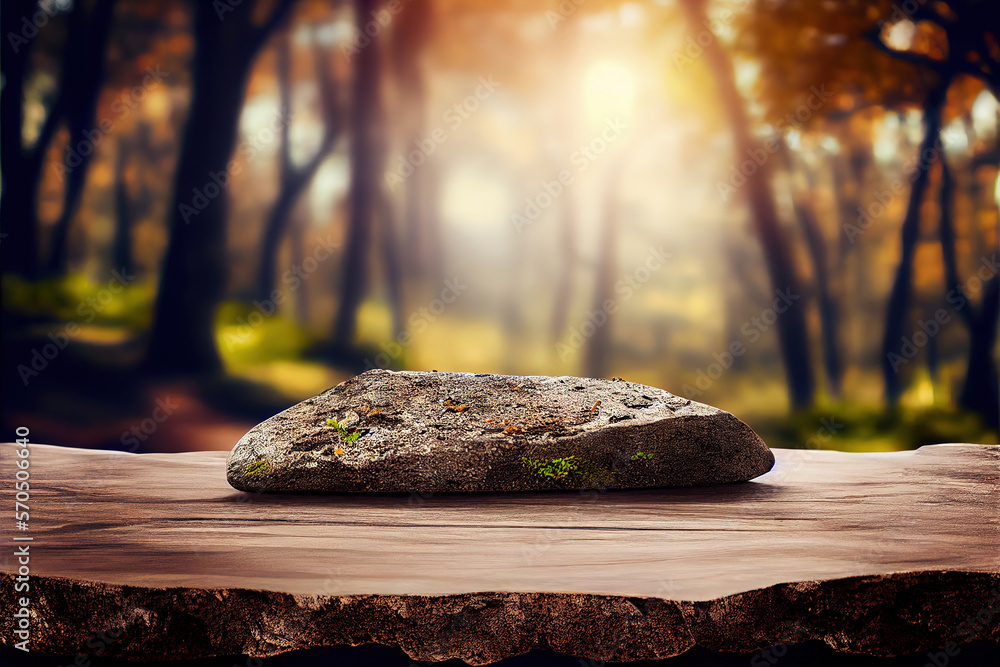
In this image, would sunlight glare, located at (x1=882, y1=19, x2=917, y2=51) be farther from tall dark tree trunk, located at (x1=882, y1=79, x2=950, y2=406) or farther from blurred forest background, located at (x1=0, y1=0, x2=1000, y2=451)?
tall dark tree trunk, located at (x1=882, y1=79, x2=950, y2=406)

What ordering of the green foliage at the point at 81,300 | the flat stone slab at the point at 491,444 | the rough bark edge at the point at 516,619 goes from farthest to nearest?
the green foliage at the point at 81,300 → the flat stone slab at the point at 491,444 → the rough bark edge at the point at 516,619

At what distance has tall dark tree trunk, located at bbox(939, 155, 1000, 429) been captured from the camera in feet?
9.17

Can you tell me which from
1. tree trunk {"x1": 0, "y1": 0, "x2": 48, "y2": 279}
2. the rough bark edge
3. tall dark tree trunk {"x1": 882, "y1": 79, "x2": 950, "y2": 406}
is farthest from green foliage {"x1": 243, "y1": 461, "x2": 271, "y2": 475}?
tall dark tree trunk {"x1": 882, "y1": 79, "x2": 950, "y2": 406}

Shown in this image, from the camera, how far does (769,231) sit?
2826 millimetres

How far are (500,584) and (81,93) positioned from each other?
279 cm

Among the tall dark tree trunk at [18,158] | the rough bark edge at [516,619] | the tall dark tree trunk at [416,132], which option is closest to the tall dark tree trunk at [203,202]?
the tall dark tree trunk at [18,158]

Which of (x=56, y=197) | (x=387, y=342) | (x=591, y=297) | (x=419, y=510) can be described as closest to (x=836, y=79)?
(x=591, y=297)

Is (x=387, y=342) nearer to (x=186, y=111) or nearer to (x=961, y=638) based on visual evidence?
(x=186, y=111)

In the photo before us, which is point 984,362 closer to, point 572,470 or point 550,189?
point 550,189

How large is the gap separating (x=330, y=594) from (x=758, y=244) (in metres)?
2.43

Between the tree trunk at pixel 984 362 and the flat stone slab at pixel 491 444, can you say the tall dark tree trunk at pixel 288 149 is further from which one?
the tree trunk at pixel 984 362

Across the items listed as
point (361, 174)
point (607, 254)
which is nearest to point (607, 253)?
point (607, 254)

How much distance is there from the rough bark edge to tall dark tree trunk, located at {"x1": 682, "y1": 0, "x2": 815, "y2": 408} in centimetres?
179

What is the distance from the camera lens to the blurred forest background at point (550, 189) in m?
2.69
